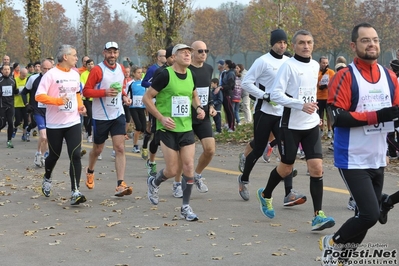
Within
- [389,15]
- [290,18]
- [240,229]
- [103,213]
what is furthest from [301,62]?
[389,15]

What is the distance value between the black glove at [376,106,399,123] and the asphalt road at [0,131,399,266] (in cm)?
156

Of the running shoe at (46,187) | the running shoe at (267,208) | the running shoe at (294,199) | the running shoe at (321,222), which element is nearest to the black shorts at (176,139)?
the running shoe at (267,208)

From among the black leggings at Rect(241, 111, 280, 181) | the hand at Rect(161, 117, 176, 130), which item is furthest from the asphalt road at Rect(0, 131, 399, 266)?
the hand at Rect(161, 117, 176, 130)

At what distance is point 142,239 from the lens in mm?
7477

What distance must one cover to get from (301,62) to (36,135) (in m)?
13.8

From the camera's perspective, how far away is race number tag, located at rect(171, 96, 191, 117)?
8.44 m

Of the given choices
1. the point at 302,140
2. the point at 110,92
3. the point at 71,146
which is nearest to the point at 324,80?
the point at 110,92

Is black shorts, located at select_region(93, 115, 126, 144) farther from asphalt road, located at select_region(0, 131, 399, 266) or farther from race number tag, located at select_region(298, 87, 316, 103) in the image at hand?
race number tag, located at select_region(298, 87, 316, 103)

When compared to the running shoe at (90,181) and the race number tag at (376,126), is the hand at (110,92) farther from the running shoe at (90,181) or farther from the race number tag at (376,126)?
the race number tag at (376,126)

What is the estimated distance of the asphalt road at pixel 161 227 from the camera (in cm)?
676

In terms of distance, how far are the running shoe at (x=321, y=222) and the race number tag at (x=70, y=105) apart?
3795 millimetres

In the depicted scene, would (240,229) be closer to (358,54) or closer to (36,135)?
(358,54)

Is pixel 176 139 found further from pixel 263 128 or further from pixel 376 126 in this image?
pixel 376 126

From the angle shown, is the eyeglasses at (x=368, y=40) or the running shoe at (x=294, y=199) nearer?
the eyeglasses at (x=368, y=40)
